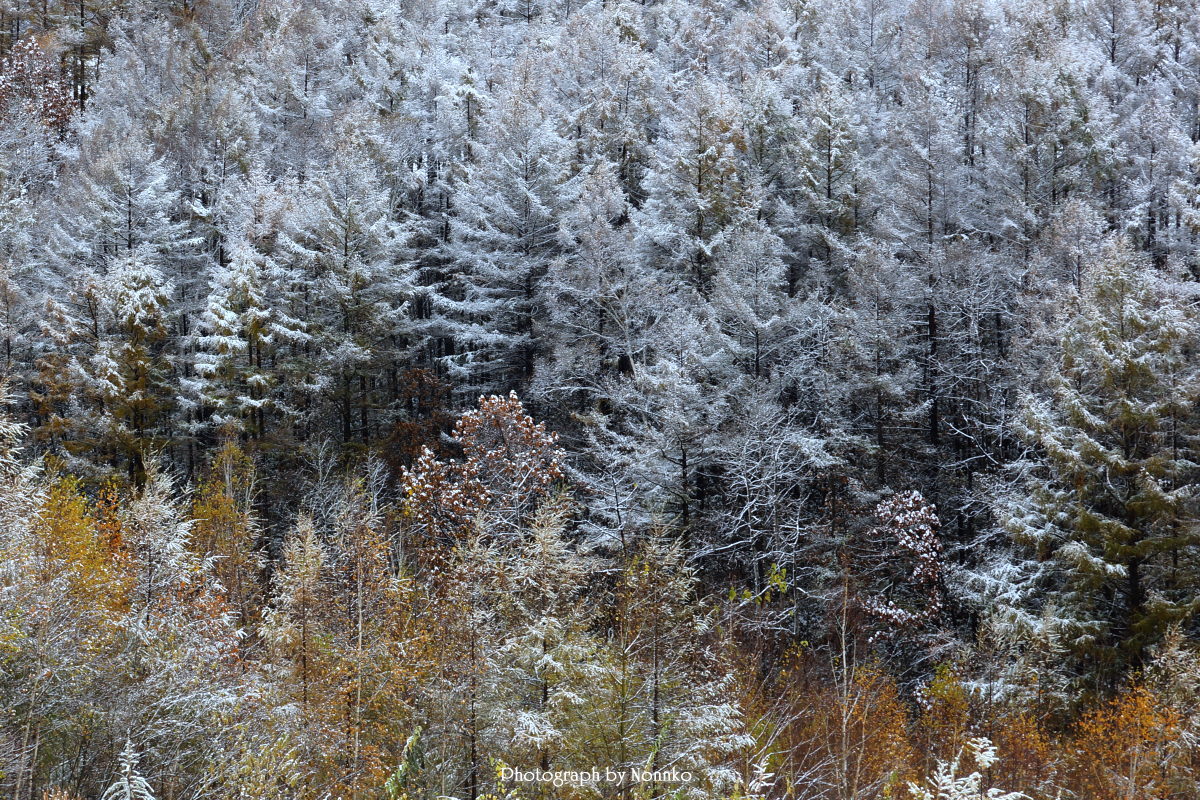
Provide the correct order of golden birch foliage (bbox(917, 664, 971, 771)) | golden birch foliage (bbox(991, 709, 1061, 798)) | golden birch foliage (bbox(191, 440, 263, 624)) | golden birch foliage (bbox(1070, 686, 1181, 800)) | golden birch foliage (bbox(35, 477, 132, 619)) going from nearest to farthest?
golden birch foliage (bbox(35, 477, 132, 619)), golden birch foliage (bbox(1070, 686, 1181, 800)), golden birch foliage (bbox(991, 709, 1061, 798)), golden birch foliage (bbox(917, 664, 971, 771)), golden birch foliage (bbox(191, 440, 263, 624))

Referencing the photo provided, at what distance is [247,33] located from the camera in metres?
56.5

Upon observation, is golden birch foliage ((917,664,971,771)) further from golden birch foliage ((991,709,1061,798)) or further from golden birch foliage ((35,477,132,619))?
golden birch foliage ((35,477,132,619))

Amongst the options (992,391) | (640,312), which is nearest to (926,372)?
(992,391)

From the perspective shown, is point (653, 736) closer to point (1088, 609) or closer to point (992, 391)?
point (1088, 609)

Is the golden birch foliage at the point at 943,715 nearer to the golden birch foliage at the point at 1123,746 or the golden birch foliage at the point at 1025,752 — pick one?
the golden birch foliage at the point at 1025,752

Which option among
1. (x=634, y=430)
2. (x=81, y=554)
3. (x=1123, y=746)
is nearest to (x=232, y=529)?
(x=81, y=554)

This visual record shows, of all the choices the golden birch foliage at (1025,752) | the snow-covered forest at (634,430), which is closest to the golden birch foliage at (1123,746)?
the snow-covered forest at (634,430)

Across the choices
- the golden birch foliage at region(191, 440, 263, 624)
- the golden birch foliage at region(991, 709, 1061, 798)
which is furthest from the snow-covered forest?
the golden birch foliage at region(191, 440, 263, 624)

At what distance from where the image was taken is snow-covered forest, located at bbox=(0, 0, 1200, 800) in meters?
10.6

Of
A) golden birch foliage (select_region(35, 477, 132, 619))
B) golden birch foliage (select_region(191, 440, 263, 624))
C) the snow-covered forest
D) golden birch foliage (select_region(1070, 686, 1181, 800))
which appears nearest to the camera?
the snow-covered forest

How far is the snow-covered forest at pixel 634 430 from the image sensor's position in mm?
10648

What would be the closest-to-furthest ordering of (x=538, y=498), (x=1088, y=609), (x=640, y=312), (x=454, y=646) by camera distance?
(x=454, y=646), (x=1088, y=609), (x=538, y=498), (x=640, y=312)

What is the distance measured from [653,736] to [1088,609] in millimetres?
12292

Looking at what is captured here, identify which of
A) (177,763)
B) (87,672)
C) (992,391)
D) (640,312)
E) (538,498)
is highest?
(640,312)
